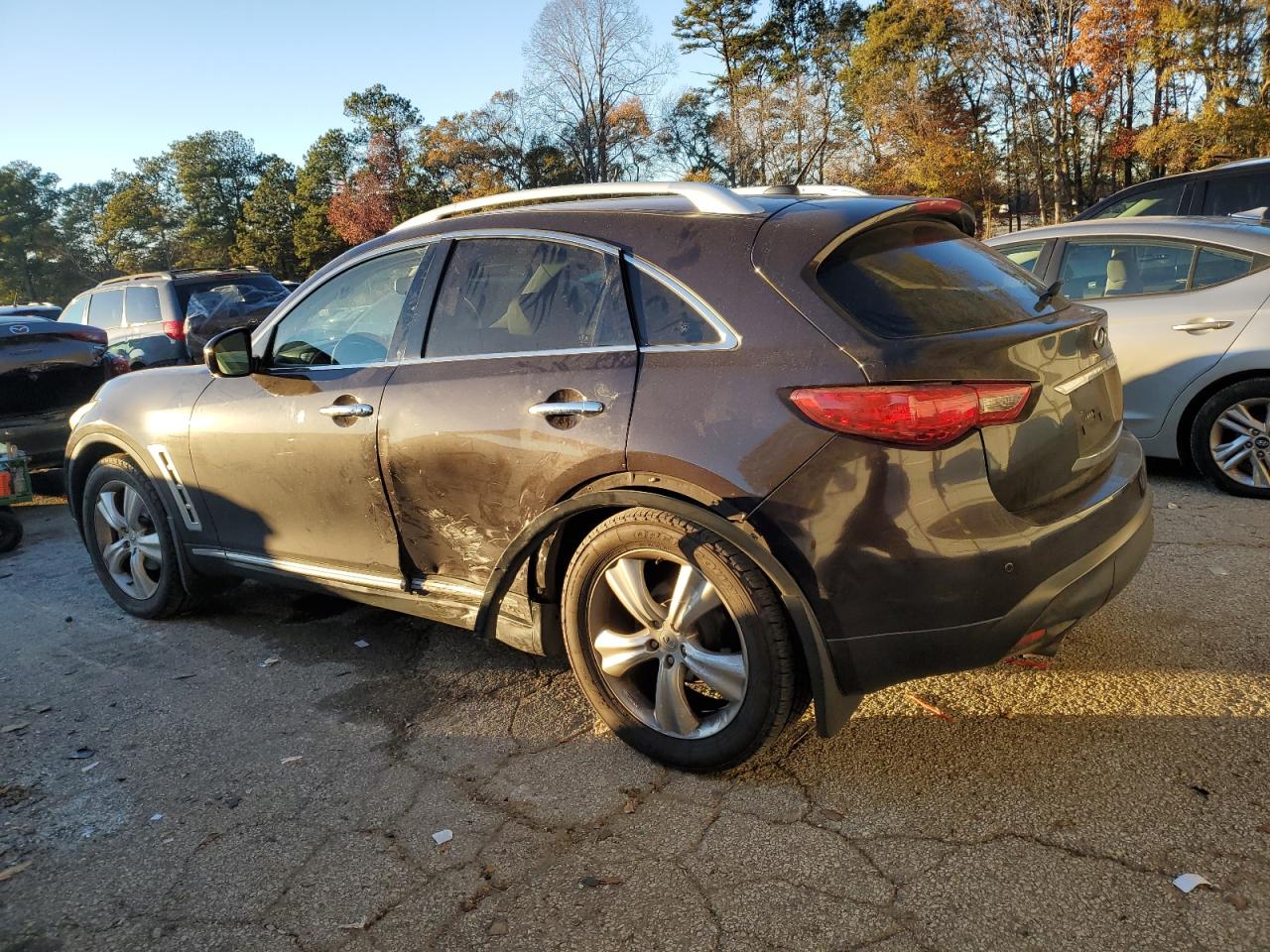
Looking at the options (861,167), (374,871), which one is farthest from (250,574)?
(861,167)

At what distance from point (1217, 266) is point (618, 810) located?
4.87m

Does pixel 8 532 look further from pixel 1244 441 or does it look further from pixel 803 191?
pixel 1244 441

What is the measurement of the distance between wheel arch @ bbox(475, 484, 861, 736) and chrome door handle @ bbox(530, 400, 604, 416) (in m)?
0.22

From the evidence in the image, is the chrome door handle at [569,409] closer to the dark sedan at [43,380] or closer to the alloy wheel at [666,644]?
the alloy wheel at [666,644]

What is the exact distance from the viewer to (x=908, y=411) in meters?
2.29

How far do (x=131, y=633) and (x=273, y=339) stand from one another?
66.9 inches

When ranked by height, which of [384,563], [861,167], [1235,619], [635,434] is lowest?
[1235,619]

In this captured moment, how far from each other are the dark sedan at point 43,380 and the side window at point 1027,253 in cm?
751

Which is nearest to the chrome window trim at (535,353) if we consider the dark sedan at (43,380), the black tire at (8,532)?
the black tire at (8,532)

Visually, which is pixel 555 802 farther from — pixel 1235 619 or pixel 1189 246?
pixel 1189 246

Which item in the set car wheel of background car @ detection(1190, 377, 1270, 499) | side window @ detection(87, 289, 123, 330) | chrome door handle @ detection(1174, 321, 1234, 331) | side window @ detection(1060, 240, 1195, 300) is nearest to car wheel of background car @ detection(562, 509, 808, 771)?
car wheel of background car @ detection(1190, 377, 1270, 499)

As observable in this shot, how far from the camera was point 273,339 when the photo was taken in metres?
3.89

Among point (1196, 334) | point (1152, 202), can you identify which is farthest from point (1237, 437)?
point (1152, 202)

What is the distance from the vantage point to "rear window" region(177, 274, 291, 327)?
11086 millimetres
